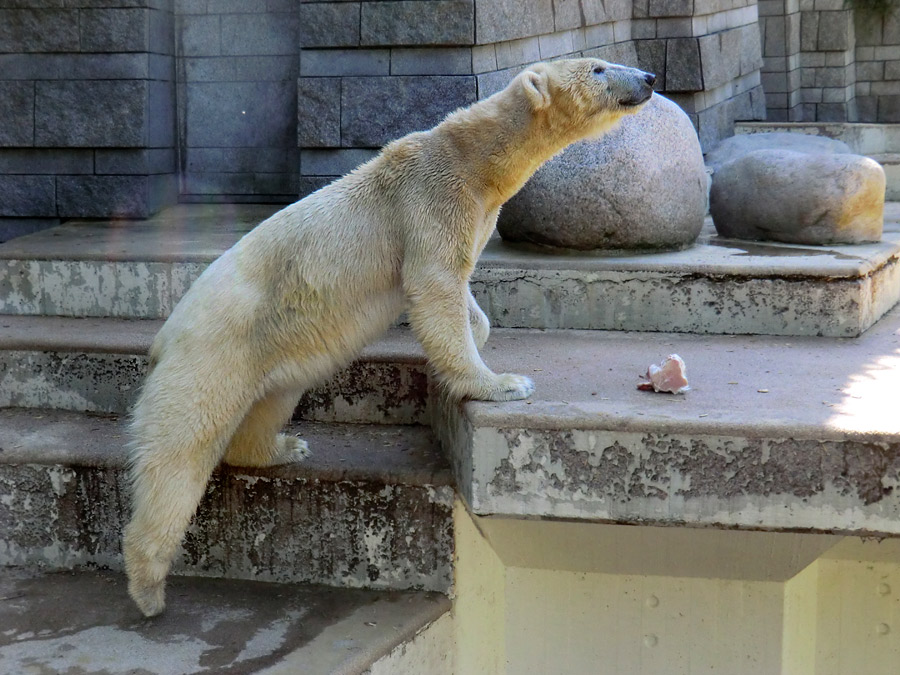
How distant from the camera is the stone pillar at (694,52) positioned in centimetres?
807

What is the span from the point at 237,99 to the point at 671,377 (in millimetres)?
4528

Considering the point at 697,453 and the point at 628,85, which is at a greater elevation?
the point at 628,85

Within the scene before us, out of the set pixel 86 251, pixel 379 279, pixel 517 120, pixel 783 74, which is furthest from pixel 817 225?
pixel 783 74

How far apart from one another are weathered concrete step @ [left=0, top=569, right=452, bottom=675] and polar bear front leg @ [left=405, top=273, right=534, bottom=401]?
0.76 meters

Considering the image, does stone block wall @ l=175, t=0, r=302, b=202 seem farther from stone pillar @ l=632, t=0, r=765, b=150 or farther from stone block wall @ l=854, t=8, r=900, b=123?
stone block wall @ l=854, t=8, r=900, b=123

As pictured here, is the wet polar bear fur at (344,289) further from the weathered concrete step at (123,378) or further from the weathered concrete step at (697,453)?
the weathered concrete step at (123,378)

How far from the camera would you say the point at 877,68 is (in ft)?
→ 37.2

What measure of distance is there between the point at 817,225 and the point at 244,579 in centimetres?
305

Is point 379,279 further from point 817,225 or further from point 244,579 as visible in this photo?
point 817,225

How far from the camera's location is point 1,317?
15.0ft

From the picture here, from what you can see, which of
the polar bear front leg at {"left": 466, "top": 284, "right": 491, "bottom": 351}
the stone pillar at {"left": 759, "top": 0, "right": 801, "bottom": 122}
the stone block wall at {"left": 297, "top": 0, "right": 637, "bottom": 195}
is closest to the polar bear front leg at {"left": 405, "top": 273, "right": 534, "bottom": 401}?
the polar bear front leg at {"left": 466, "top": 284, "right": 491, "bottom": 351}

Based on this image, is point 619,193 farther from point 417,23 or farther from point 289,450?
point 289,450

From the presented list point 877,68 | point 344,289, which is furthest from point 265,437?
point 877,68

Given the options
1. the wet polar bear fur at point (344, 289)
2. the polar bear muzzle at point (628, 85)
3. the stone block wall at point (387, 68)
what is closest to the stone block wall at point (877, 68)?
the stone block wall at point (387, 68)
